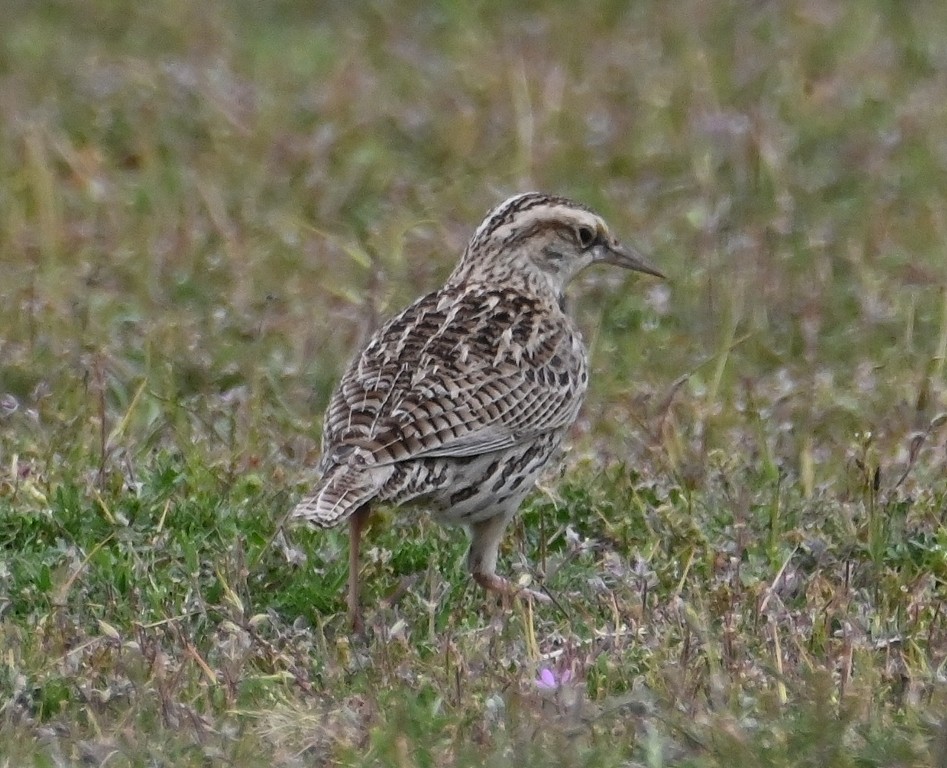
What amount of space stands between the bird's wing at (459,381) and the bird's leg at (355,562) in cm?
18

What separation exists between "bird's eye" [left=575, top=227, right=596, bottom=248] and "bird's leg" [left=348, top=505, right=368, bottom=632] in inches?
74.7

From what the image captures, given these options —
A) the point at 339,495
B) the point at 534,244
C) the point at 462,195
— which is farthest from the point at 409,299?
the point at 339,495

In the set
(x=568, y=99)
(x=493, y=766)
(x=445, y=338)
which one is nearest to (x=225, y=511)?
(x=445, y=338)

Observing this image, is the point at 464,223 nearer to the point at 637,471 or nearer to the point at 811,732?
the point at 637,471

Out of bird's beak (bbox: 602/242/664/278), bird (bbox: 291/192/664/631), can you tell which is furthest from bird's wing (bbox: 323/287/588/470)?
bird's beak (bbox: 602/242/664/278)

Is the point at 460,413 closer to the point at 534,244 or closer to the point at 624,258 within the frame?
the point at 534,244

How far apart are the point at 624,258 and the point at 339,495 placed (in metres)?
2.46

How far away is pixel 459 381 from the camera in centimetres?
731

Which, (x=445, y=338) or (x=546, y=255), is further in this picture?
(x=546, y=255)

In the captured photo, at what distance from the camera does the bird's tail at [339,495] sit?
6.65 metres

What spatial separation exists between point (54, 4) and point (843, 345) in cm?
650

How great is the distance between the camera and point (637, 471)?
26.7 feet

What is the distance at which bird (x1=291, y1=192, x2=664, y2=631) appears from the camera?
273 inches

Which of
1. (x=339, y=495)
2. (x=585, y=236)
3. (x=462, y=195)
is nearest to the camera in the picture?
(x=339, y=495)
